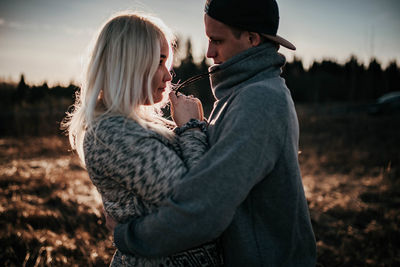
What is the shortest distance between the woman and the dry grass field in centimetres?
186

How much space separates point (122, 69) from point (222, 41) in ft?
1.96

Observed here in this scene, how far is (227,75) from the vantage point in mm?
1505

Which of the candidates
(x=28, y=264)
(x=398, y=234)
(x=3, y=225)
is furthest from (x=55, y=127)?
(x=398, y=234)

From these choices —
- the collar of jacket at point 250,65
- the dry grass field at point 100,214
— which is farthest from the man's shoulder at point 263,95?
the dry grass field at point 100,214

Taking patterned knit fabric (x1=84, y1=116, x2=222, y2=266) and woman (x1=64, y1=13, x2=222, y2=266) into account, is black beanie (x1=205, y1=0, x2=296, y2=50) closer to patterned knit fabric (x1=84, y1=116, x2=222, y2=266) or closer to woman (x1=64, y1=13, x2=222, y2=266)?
woman (x1=64, y1=13, x2=222, y2=266)

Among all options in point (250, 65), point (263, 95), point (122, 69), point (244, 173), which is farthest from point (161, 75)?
point (244, 173)

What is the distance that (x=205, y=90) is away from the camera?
27.7 m

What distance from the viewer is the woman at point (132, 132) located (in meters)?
1.17

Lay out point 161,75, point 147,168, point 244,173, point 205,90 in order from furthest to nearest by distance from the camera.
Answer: point 205,90, point 161,75, point 147,168, point 244,173

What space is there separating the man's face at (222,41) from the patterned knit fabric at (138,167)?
55cm

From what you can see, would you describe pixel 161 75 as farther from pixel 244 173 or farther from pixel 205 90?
pixel 205 90

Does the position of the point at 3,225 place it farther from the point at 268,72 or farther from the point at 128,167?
the point at 268,72

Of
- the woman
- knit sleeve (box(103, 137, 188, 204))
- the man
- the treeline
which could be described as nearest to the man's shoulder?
the man

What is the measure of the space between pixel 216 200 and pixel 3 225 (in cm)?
363
